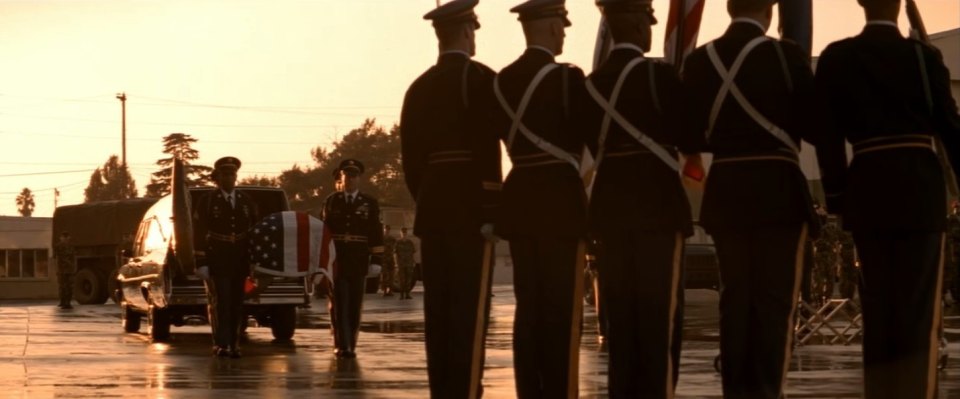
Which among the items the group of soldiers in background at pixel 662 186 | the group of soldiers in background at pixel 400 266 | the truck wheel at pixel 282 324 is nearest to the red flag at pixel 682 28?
the group of soldiers in background at pixel 662 186

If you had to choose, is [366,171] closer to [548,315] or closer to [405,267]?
[405,267]

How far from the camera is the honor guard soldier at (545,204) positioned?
9.12 metres

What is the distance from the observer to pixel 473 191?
9.43m

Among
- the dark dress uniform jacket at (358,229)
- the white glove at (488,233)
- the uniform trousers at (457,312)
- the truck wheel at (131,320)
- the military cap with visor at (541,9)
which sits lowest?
the truck wheel at (131,320)

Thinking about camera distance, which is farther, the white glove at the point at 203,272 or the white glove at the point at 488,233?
the white glove at the point at 203,272

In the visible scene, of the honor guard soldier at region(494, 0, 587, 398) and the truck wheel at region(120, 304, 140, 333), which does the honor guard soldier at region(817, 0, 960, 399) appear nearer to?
the honor guard soldier at region(494, 0, 587, 398)

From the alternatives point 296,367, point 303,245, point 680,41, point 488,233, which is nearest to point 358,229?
point 303,245

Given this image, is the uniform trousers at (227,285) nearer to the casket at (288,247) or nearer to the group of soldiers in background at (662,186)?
the casket at (288,247)

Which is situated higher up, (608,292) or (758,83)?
(758,83)

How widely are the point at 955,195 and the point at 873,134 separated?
0.54 meters

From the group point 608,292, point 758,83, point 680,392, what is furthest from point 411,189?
point 680,392

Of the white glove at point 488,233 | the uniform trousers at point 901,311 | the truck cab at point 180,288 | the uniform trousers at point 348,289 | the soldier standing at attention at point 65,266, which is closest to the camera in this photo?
the uniform trousers at point 901,311

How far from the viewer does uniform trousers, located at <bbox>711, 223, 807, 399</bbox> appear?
853 centimetres

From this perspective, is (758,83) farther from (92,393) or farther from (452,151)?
(92,393)
